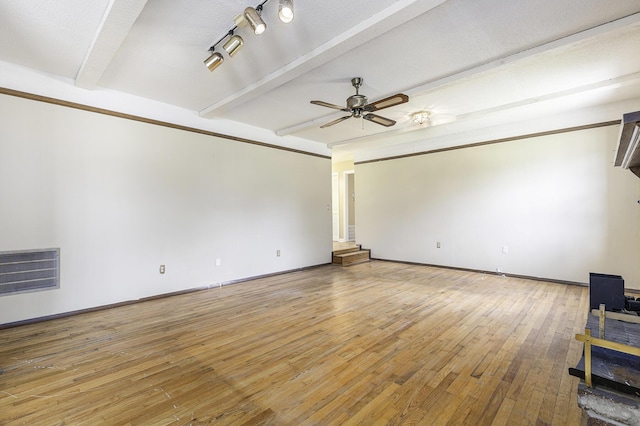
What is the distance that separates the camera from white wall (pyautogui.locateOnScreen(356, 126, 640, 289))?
4.24m

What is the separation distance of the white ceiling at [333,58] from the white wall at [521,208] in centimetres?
62

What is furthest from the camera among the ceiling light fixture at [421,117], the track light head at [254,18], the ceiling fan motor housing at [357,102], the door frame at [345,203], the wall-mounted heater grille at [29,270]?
the door frame at [345,203]

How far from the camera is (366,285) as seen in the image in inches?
183

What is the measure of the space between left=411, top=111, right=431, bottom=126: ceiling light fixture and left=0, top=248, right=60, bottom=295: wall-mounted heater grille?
5.16 m

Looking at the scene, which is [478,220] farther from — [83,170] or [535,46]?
[83,170]

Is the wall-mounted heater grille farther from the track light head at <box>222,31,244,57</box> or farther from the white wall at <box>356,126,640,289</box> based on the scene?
the white wall at <box>356,126,640,289</box>

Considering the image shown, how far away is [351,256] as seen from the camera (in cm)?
670

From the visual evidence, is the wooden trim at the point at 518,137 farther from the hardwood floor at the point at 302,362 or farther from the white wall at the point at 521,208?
the hardwood floor at the point at 302,362

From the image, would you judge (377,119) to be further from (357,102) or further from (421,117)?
(421,117)

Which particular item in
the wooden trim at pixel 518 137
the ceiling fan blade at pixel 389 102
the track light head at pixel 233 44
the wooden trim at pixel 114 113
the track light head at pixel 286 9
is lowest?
the ceiling fan blade at pixel 389 102

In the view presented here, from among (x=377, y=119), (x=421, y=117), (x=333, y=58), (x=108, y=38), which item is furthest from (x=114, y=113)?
(x=421, y=117)

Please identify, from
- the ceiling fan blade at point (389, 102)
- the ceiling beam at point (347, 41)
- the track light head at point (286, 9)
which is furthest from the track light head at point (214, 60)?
the ceiling fan blade at point (389, 102)

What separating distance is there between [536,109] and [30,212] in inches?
271

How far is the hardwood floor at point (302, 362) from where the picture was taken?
1.68 meters
